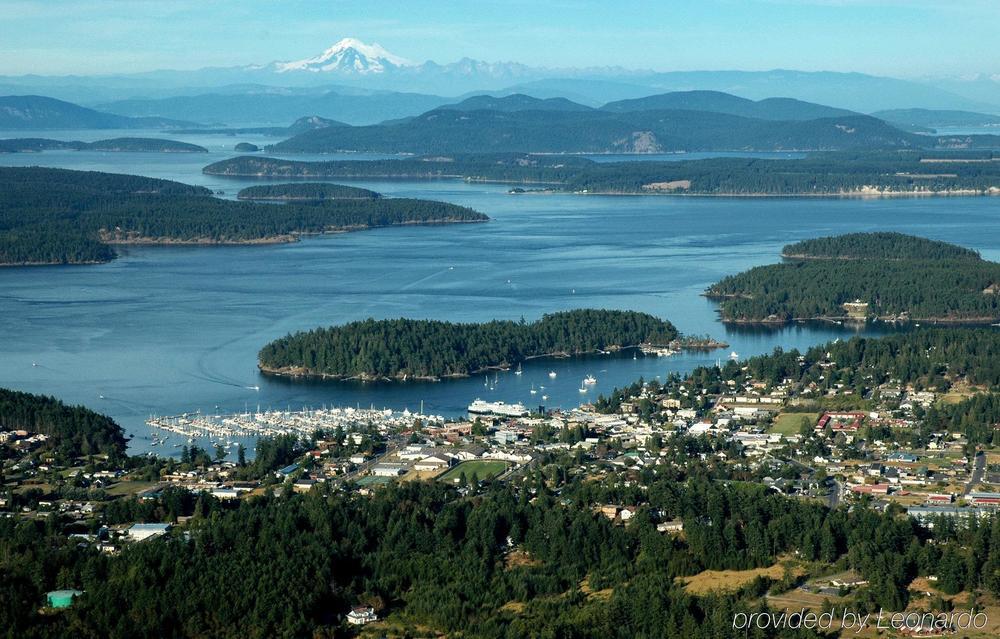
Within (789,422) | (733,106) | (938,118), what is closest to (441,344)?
(789,422)

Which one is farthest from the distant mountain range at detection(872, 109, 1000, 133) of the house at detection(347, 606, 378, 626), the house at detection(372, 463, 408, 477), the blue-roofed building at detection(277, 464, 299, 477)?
the house at detection(347, 606, 378, 626)

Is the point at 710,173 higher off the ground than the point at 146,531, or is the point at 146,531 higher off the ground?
the point at 710,173

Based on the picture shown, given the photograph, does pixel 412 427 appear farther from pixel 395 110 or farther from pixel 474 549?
pixel 395 110

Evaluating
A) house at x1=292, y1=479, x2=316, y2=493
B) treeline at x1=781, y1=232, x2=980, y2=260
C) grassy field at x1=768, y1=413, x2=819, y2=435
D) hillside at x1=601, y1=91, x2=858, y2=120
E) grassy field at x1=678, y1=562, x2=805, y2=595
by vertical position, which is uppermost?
hillside at x1=601, y1=91, x2=858, y2=120

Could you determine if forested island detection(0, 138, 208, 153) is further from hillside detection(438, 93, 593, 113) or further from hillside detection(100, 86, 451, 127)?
hillside detection(100, 86, 451, 127)

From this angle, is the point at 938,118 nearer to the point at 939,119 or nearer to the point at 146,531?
the point at 939,119

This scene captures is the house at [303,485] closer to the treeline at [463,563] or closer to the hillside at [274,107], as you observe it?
the treeline at [463,563]
